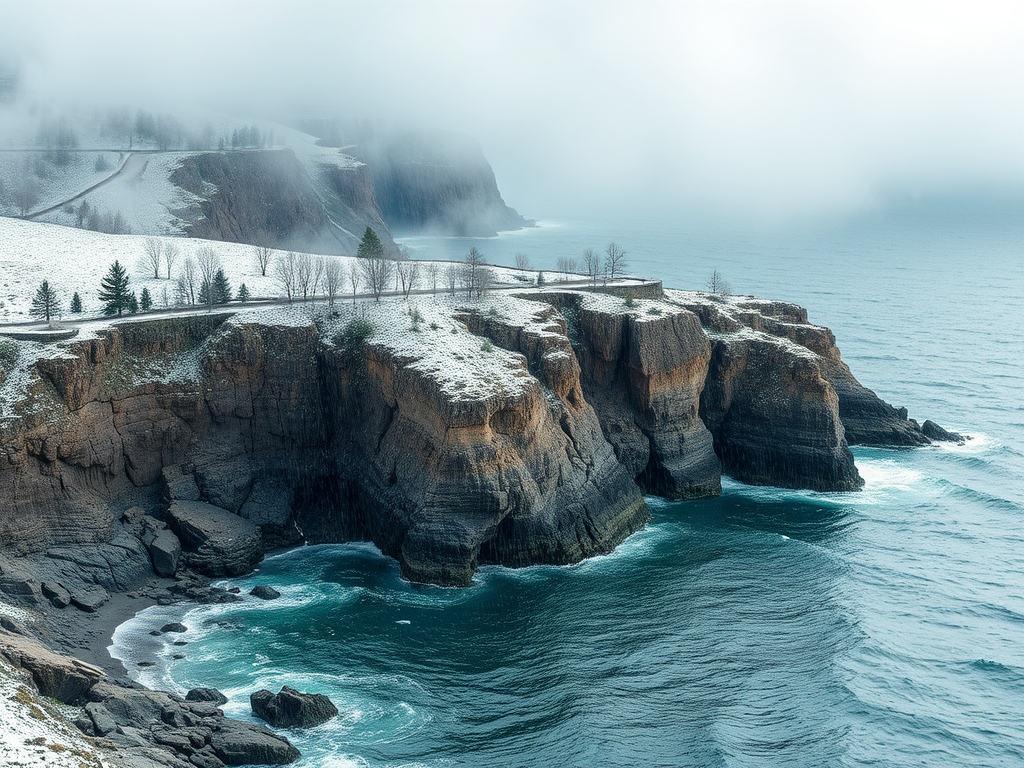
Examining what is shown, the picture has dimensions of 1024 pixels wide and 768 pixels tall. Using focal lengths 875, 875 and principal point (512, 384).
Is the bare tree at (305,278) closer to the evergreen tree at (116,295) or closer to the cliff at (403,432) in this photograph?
the cliff at (403,432)

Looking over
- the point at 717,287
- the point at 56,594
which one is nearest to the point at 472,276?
the point at 56,594

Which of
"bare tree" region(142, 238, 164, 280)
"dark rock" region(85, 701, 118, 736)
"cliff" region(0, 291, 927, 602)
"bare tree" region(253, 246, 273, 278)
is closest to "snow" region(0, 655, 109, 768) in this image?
"dark rock" region(85, 701, 118, 736)

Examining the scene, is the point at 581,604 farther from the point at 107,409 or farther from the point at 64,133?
the point at 64,133

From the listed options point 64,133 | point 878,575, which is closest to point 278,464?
point 878,575

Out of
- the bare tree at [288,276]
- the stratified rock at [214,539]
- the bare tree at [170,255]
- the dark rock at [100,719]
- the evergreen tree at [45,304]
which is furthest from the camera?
the bare tree at [170,255]

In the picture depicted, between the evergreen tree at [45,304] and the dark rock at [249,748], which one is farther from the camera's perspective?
the evergreen tree at [45,304]

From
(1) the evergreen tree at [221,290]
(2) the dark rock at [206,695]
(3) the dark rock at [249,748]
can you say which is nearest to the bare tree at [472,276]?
(1) the evergreen tree at [221,290]

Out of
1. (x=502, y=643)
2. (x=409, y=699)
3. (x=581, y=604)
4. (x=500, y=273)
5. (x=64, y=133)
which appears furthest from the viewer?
(x=64, y=133)
